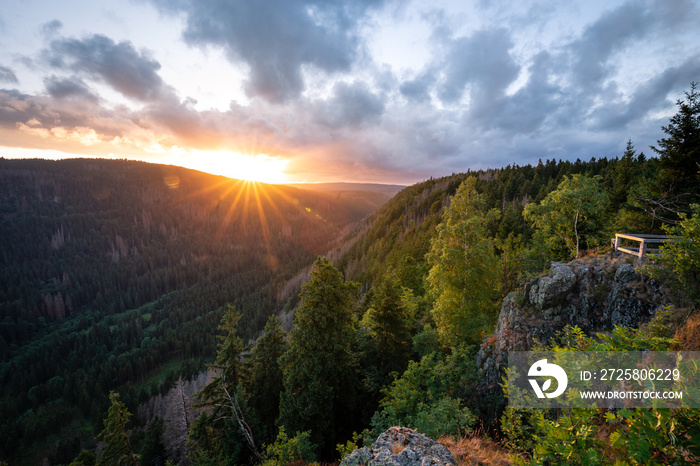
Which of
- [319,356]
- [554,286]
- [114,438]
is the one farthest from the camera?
[114,438]

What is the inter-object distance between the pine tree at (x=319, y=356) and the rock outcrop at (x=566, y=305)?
31.3 feet

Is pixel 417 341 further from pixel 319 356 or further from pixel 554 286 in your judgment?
pixel 554 286

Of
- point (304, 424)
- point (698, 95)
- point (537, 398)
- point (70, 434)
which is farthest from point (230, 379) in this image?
point (70, 434)

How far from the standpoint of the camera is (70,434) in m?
73.0

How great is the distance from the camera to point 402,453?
265 inches

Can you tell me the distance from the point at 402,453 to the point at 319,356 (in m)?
12.5

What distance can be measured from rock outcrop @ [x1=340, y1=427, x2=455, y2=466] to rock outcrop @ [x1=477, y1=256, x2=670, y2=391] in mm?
8608

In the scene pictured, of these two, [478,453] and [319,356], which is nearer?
[478,453]

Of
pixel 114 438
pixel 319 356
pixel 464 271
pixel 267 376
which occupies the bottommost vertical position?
pixel 114 438

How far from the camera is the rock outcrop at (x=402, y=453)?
258 inches

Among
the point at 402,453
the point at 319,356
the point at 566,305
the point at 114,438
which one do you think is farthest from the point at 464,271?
the point at 114,438

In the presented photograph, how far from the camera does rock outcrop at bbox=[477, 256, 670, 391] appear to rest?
12438mm

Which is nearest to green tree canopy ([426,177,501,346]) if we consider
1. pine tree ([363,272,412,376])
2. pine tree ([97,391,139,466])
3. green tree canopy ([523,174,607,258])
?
pine tree ([363,272,412,376])

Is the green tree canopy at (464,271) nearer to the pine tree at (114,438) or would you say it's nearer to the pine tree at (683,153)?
the pine tree at (683,153)
